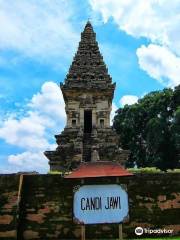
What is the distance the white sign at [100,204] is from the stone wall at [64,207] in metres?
1.70

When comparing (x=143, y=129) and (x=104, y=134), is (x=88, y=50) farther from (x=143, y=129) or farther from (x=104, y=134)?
(x=143, y=129)

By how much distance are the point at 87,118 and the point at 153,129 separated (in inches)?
506

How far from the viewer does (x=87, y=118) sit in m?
27.5

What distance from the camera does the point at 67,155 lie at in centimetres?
2522

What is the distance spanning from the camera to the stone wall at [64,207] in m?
13.3

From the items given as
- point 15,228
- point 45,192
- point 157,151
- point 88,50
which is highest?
Answer: point 88,50

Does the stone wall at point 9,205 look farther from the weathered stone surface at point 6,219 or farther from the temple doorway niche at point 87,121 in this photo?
the temple doorway niche at point 87,121

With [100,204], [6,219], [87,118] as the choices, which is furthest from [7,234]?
[87,118]

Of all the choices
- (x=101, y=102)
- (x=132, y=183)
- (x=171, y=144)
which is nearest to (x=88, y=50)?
(x=101, y=102)

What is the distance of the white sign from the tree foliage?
87.4ft

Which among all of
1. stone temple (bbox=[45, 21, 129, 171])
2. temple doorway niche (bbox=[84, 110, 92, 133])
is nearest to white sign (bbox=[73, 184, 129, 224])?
stone temple (bbox=[45, 21, 129, 171])

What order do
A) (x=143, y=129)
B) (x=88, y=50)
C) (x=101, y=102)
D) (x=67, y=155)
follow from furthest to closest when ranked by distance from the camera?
(x=143, y=129)
(x=88, y=50)
(x=101, y=102)
(x=67, y=155)

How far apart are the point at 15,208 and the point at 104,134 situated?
13.4m

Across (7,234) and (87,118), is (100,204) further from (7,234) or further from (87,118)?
(87,118)
